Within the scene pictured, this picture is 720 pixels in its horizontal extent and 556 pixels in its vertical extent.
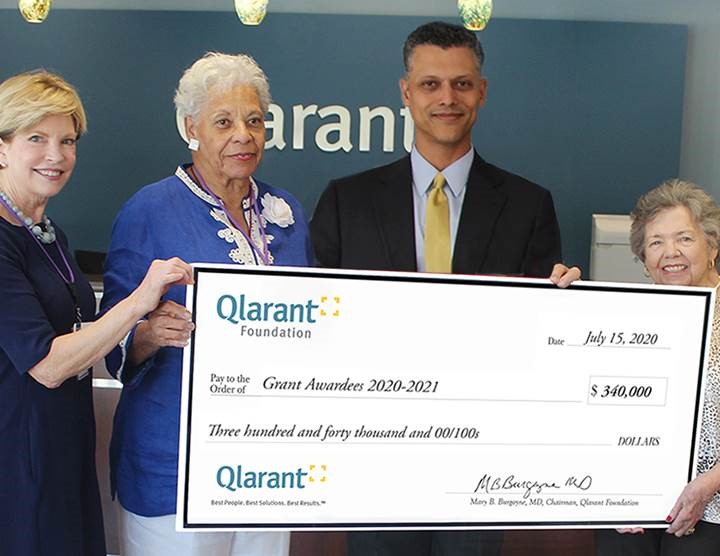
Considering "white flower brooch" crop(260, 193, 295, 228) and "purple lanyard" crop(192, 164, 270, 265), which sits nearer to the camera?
"purple lanyard" crop(192, 164, 270, 265)

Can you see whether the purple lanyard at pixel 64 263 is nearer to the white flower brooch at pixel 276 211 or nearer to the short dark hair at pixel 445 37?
the white flower brooch at pixel 276 211

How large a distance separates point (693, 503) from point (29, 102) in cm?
190

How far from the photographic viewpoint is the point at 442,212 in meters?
2.95

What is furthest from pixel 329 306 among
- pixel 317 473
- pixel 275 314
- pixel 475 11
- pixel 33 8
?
pixel 33 8

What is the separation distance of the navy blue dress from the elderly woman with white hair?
153 millimetres

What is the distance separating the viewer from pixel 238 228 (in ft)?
8.36

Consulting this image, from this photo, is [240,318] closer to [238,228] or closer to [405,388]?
[238,228]

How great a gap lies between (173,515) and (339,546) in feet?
3.72

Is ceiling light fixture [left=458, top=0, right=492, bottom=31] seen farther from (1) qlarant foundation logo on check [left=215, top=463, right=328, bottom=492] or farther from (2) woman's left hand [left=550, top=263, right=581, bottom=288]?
(1) qlarant foundation logo on check [left=215, top=463, right=328, bottom=492]

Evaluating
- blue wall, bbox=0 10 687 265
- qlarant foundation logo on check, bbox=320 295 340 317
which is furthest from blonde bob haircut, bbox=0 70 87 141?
blue wall, bbox=0 10 687 265

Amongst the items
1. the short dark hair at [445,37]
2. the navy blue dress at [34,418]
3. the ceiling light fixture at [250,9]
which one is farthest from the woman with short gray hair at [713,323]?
the ceiling light fixture at [250,9]

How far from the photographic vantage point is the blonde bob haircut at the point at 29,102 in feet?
7.46

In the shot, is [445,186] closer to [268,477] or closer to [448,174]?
[448,174]

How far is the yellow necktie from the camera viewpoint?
2912mm
